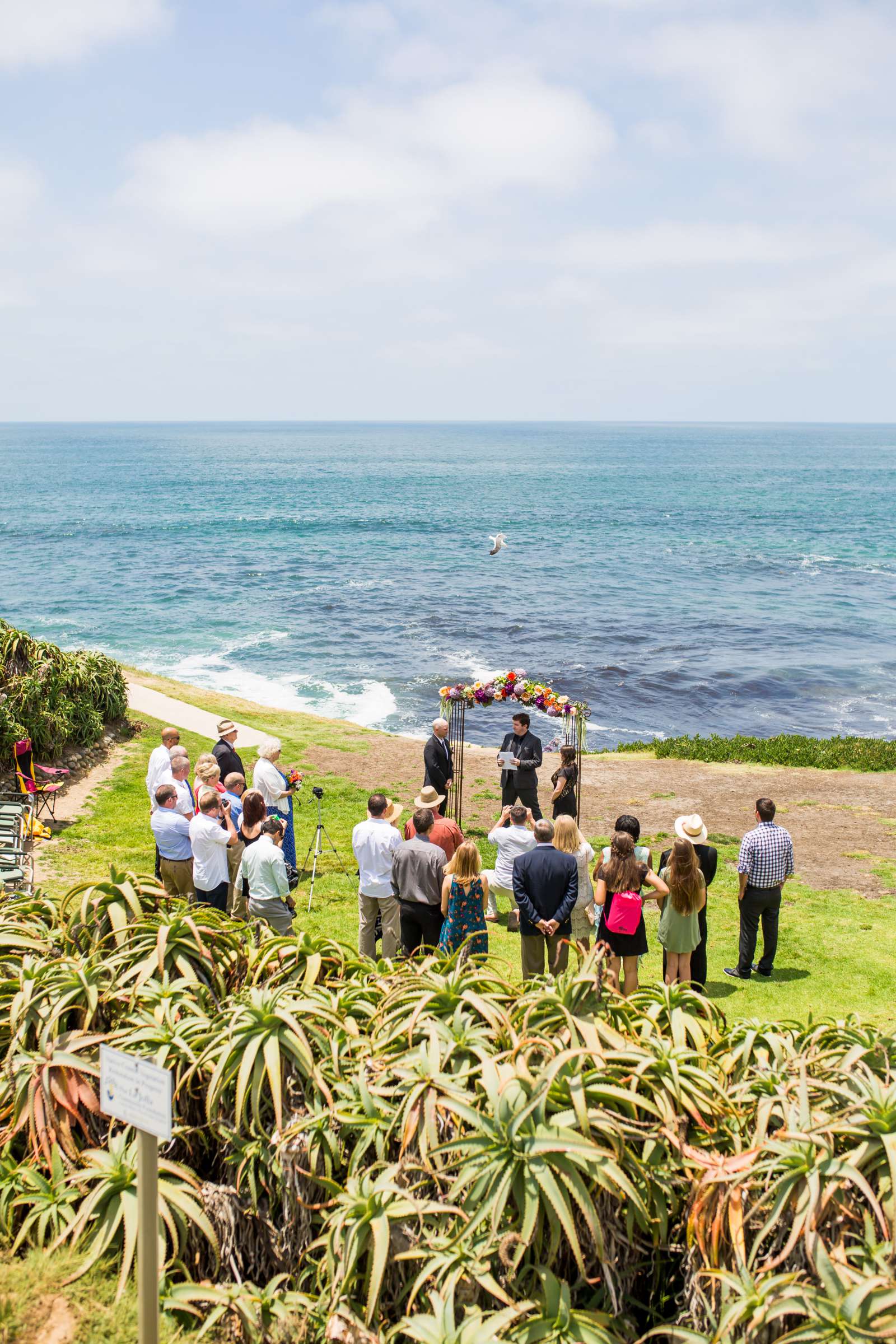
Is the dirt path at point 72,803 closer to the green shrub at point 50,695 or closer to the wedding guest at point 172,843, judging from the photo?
the green shrub at point 50,695

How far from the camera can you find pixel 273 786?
9641 mm

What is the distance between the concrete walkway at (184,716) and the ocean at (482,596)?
6721 millimetres

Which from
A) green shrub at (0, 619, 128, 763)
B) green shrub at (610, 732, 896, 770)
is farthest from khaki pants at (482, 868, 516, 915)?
green shrub at (610, 732, 896, 770)

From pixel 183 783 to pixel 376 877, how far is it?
2.56 m

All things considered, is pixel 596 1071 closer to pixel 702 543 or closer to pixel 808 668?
pixel 808 668

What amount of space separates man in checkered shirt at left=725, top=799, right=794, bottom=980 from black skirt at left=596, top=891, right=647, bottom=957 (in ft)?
5.24

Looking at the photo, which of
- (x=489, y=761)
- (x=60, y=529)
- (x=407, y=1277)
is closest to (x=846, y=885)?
(x=489, y=761)

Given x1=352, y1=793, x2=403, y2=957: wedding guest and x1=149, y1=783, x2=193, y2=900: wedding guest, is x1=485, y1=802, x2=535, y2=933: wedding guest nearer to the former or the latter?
x1=352, y1=793, x2=403, y2=957: wedding guest

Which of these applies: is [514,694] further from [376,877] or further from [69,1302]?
[69,1302]

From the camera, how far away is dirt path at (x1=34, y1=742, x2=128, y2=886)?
10375 mm

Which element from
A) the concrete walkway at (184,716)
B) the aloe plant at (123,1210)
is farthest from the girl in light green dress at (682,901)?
the concrete walkway at (184,716)

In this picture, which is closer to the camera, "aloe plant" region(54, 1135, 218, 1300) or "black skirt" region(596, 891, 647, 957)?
"aloe plant" region(54, 1135, 218, 1300)

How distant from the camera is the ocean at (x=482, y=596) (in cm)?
2895

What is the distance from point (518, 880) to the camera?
750 cm
